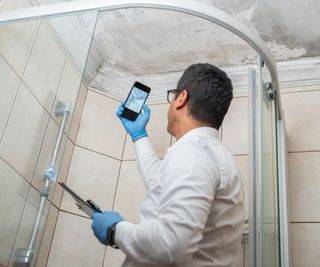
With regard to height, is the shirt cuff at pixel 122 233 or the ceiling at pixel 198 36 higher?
the ceiling at pixel 198 36

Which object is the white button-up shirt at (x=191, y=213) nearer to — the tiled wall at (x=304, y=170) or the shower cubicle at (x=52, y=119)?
the shower cubicle at (x=52, y=119)

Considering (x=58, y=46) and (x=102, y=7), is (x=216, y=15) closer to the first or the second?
(x=102, y=7)

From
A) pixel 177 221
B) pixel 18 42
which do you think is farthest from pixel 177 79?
pixel 177 221

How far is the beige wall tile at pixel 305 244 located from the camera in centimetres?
142

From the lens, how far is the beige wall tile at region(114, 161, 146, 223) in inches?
67.1

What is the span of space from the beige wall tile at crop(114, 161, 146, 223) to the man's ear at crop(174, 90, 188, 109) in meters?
0.73

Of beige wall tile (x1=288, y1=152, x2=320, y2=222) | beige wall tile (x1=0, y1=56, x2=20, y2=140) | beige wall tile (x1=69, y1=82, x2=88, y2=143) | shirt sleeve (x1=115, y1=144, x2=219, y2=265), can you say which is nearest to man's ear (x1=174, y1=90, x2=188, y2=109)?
shirt sleeve (x1=115, y1=144, x2=219, y2=265)

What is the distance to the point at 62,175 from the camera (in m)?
1.72

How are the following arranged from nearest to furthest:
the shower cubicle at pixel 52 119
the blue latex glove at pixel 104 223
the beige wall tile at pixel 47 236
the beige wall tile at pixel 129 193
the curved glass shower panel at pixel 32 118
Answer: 1. the blue latex glove at pixel 104 223
2. the shower cubicle at pixel 52 119
3. the curved glass shower panel at pixel 32 118
4. the beige wall tile at pixel 47 236
5. the beige wall tile at pixel 129 193

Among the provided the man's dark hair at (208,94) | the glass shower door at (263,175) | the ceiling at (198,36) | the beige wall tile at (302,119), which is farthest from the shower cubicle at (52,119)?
the ceiling at (198,36)

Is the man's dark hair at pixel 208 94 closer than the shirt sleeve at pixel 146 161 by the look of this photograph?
Yes

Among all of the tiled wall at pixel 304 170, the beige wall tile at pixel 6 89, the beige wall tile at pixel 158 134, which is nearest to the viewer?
the beige wall tile at pixel 6 89

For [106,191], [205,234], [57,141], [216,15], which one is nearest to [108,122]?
[106,191]

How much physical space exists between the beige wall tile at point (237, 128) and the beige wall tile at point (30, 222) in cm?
83
